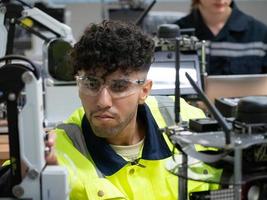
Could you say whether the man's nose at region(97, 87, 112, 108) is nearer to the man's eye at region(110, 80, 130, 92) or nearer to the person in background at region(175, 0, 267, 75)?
the man's eye at region(110, 80, 130, 92)

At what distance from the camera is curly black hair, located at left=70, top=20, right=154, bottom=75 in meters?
1.39

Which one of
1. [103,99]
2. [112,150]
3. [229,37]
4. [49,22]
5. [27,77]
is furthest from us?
[229,37]

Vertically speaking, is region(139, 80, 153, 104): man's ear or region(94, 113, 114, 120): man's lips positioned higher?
region(139, 80, 153, 104): man's ear

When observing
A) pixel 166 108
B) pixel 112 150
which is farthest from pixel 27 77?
pixel 166 108

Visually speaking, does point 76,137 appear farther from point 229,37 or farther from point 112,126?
point 229,37

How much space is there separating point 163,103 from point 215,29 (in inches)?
50.6

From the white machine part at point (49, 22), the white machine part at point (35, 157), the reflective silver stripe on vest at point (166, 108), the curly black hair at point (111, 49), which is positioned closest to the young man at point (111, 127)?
the curly black hair at point (111, 49)

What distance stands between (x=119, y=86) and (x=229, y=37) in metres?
1.52

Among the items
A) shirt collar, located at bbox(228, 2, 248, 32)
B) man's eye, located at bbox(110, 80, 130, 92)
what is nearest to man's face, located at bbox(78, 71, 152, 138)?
man's eye, located at bbox(110, 80, 130, 92)

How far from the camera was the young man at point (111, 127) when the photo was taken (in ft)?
4.51

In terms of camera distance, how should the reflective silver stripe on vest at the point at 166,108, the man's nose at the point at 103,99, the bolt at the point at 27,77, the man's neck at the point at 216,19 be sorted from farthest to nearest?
the man's neck at the point at 216,19
the reflective silver stripe on vest at the point at 166,108
the man's nose at the point at 103,99
the bolt at the point at 27,77

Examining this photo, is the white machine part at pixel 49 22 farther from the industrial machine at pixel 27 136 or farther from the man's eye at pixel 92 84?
the industrial machine at pixel 27 136

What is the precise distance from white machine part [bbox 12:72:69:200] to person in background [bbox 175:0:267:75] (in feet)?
5.53

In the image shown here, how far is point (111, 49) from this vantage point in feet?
4.63
